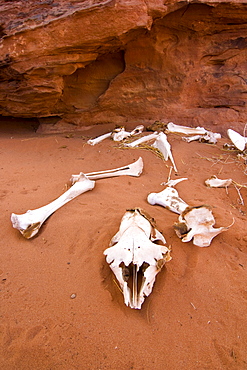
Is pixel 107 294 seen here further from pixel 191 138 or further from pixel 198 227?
pixel 191 138

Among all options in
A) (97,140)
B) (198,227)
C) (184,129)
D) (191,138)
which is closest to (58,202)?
(198,227)

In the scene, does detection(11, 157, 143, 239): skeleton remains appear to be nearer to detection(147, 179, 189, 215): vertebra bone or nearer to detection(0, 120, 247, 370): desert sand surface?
detection(0, 120, 247, 370): desert sand surface

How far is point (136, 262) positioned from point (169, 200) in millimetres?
1166

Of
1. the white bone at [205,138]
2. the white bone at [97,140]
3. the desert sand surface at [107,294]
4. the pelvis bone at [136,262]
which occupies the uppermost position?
the pelvis bone at [136,262]

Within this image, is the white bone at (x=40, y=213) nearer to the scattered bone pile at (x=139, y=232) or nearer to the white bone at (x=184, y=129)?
the scattered bone pile at (x=139, y=232)

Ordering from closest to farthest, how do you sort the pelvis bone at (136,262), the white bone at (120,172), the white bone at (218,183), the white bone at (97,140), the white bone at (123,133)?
the pelvis bone at (136,262)
the white bone at (218,183)
the white bone at (120,172)
the white bone at (97,140)
the white bone at (123,133)

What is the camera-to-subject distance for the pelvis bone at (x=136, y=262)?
5.08 ft

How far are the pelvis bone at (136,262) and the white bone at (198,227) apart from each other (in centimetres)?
33

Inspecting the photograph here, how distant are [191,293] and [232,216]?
1.10m

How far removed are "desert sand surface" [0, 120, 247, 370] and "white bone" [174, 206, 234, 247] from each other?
74mm

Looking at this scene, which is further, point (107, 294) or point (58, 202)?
point (58, 202)

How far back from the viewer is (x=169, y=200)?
105 inches

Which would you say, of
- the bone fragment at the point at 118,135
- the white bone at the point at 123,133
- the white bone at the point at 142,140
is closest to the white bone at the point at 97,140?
the bone fragment at the point at 118,135

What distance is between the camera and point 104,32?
4016 millimetres
